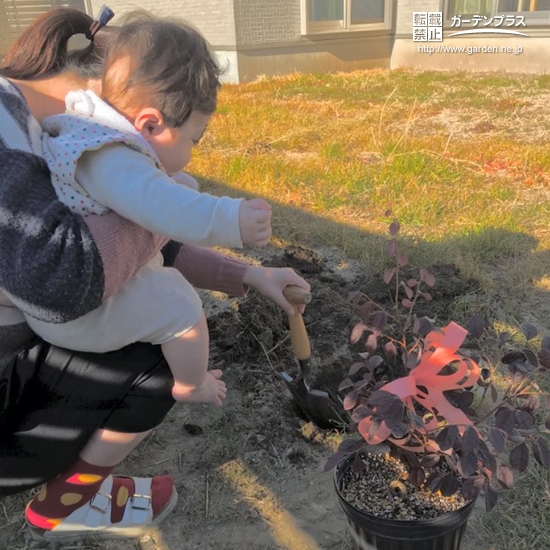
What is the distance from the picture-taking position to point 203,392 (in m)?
1.66

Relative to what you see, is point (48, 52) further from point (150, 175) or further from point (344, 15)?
point (344, 15)

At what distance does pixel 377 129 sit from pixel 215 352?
4.77m

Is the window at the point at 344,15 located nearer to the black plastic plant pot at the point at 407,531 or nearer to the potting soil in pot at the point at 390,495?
the potting soil in pot at the point at 390,495

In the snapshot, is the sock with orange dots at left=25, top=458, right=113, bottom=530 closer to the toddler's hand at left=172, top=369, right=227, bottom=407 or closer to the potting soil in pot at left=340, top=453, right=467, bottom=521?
the toddler's hand at left=172, top=369, right=227, bottom=407

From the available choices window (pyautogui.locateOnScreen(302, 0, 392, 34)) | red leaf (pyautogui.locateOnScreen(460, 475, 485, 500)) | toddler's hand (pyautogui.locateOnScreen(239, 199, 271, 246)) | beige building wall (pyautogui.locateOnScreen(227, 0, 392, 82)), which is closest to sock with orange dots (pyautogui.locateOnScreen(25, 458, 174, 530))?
toddler's hand (pyautogui.locateOnScreen(239, 199, 271, 246))

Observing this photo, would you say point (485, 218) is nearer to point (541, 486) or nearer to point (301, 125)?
point (541, 486)

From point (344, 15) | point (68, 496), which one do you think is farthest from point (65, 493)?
point (344, 15)

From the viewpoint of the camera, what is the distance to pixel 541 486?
1.81m

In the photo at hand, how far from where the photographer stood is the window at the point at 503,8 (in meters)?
11.3

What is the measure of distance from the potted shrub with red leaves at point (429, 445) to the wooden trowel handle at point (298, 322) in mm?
253

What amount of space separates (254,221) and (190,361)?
1.63 ft

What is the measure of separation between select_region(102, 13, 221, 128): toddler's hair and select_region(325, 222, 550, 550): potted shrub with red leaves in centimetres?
63

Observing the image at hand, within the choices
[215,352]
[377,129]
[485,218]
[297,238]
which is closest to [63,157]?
[215,352]

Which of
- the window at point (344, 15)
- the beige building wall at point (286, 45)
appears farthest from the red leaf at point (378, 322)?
the window at point (344, 15)
